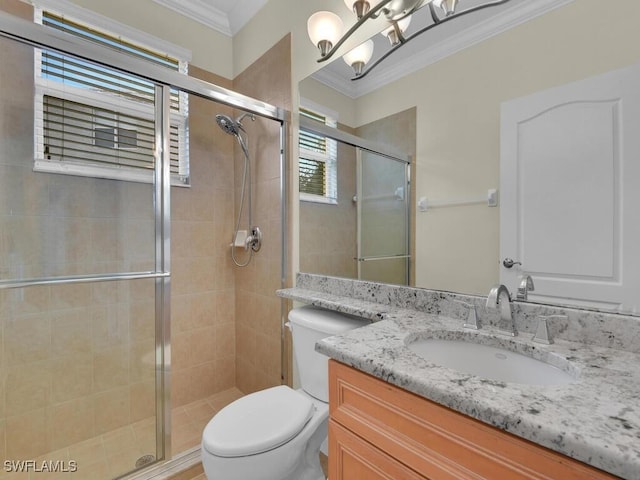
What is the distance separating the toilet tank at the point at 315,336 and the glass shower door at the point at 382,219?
25cm

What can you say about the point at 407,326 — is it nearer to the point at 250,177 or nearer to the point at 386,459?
the point at 386,459

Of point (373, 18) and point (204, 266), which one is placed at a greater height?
point (373, 18)

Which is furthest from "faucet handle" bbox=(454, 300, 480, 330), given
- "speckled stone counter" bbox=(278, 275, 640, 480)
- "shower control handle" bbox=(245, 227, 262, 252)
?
"shower control handle" bbox=(245, 227, 262, 252)

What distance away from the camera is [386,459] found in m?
0.66

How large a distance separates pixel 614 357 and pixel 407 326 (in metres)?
0.50

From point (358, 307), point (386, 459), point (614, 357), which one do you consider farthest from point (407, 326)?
point (614, 357)

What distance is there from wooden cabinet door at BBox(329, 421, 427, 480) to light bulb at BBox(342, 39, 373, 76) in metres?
1.46

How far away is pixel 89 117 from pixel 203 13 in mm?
1133

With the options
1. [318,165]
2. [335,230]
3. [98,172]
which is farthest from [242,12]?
[335,230]

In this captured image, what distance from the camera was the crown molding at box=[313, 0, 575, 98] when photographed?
884 millimetres

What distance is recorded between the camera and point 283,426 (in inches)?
41.8

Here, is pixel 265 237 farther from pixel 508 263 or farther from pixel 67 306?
pixel 508 263

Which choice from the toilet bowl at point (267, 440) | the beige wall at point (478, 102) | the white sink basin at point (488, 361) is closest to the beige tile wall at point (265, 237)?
the toilet bowl at point (267, 440)

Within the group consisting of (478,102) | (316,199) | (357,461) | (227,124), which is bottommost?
(357,461)
